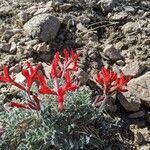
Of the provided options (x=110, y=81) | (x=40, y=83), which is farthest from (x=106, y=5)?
(x=40, y=83)

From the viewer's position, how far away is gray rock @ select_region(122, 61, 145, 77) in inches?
156

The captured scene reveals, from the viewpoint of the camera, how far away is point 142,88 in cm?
384

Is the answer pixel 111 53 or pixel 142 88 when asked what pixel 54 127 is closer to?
pixel 142 88

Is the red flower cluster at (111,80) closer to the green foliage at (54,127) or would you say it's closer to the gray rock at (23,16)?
the green foliage at (54,127)

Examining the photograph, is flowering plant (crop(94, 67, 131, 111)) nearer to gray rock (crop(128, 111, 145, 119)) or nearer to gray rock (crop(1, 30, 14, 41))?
gray rock (crop(128, 111, 145, 119))

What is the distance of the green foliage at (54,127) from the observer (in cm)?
326

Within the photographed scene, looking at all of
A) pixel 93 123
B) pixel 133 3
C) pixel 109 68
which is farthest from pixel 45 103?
pixel 133 3

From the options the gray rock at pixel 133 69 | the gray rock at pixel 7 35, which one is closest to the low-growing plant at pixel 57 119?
the gray rock at pixel 133 69

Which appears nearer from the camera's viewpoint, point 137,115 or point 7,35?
point 137,115

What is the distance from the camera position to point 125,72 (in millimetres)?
3988

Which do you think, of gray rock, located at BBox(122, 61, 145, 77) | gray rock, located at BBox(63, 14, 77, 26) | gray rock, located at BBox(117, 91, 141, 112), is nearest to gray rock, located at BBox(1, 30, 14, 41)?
gray rock, located at BBox(63, 14, 77, 26)

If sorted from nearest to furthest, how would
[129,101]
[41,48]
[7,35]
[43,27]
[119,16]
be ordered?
[129,101], [41,48], [43,27], [7,35], [119,16]

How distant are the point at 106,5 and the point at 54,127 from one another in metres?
1.82

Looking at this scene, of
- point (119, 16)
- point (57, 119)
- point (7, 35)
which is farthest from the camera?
point (119, 16)
